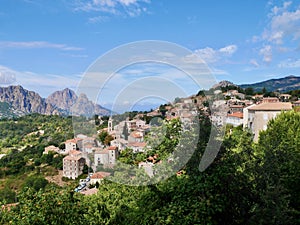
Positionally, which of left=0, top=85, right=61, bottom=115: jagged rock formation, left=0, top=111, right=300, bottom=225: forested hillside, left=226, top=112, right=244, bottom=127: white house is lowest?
left=0, top=111, right=300, bottom=225: forested hillside

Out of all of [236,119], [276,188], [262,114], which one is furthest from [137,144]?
[236,119]

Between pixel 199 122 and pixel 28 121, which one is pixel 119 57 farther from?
pixel 28 121

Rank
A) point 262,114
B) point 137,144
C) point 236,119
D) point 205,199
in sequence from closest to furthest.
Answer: point 205,199 < point 137,144 < point 262,114 < point 236,119

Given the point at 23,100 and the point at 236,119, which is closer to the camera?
the point at 236,119

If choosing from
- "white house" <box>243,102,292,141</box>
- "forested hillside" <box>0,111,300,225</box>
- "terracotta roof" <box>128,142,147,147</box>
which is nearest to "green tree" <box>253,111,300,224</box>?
"forested hillside" <box>0,111,300,225</box>

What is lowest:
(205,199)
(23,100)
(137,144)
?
(205,199)

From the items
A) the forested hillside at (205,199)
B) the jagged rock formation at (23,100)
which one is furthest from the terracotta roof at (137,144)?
the jagged rock formation at (23,100)

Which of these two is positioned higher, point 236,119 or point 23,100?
point 23,100

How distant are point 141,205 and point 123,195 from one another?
1.90 meters

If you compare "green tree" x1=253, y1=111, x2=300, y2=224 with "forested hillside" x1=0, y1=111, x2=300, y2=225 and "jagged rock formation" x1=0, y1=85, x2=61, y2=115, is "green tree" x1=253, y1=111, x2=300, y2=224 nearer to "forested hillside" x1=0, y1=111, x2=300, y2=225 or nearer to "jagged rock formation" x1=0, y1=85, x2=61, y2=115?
"forested hillside" x1=0, y1=111, x2=300, y2=225

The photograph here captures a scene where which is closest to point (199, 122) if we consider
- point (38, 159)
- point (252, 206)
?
point (252, 206)

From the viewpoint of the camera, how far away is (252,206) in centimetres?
459

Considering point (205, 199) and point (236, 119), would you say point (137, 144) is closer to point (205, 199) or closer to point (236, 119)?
point (205, 199)

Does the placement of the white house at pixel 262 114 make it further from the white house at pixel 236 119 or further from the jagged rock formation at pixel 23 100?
the jagged rock formation at pixel 23 100
